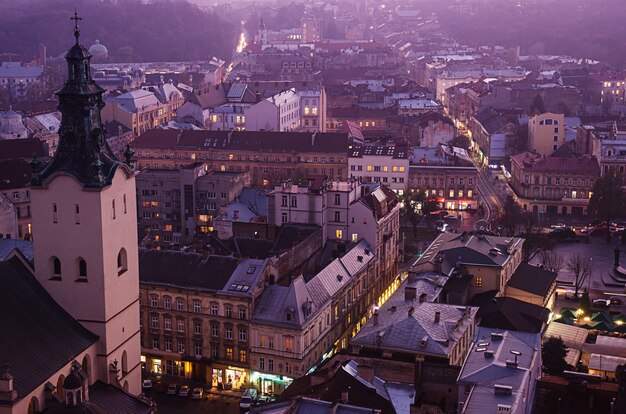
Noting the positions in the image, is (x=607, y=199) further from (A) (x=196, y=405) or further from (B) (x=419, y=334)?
(A) (x=196, y=405)

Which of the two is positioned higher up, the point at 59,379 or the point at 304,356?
the point at 59,379

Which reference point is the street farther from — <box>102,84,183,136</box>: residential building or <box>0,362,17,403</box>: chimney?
<box>102,84,183,136</box>: residential building

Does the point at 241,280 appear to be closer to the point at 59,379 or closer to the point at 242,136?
the point at 59,379

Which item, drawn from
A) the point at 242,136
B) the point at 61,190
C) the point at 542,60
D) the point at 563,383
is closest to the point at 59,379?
the point at 61,190

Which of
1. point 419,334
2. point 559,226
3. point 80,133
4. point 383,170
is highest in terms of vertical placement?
point 80,133

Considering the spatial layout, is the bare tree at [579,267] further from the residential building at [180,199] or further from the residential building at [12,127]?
the residential building at [12,127]

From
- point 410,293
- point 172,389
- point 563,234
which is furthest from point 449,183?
point 172,389

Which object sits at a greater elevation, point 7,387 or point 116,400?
point 7,387

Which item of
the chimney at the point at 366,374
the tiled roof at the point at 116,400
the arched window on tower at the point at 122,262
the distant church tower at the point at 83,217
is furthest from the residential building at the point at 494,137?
the tiled roof at the point at 116,400
